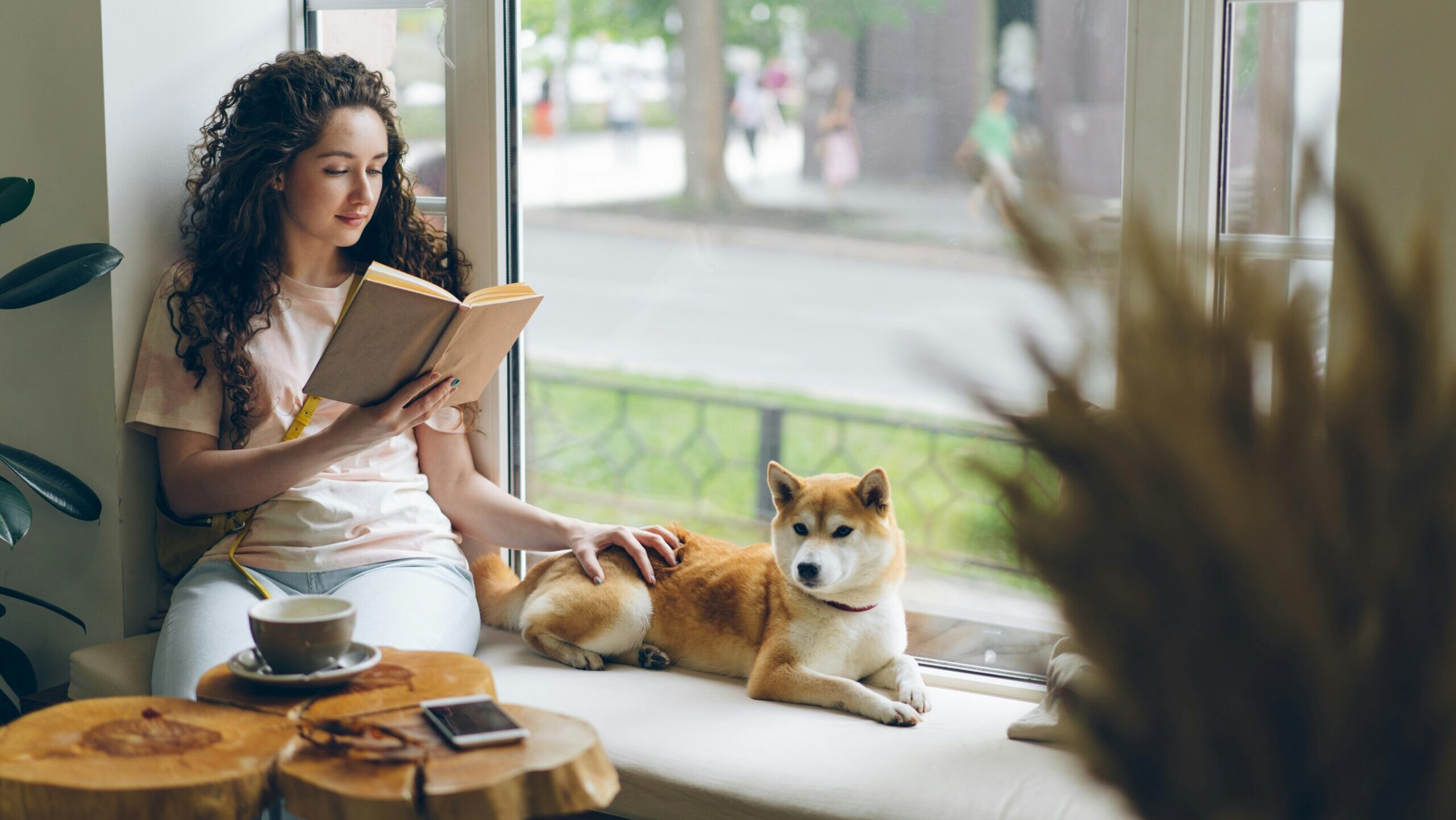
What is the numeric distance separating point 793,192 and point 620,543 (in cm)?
70

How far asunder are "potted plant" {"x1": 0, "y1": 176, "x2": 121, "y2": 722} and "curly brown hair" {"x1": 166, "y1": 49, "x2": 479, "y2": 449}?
144 millimetres

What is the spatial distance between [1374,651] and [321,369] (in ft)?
4.74

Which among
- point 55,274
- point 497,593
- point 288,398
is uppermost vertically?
point 55,274

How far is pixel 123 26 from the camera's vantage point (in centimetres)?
200

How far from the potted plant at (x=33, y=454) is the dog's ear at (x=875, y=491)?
4.28ft

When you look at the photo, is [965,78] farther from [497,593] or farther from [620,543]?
[497,593]

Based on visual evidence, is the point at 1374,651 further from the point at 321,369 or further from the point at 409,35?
the point at 409,35

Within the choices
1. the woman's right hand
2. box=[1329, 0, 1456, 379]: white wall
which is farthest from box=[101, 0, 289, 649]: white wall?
box=[1329, 0, 1456, 379]: white wall

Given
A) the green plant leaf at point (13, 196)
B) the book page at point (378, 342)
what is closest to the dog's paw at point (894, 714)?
the book page at point (378, 342)

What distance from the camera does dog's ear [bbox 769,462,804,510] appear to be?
185cm

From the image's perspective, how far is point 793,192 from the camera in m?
2.04

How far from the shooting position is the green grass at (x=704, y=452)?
2.04m

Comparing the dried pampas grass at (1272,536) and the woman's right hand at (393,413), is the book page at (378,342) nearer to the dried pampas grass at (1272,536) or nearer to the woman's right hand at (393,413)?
the woman's right hand at (393,413)

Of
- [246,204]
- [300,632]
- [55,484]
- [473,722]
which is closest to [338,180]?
[246,204]
